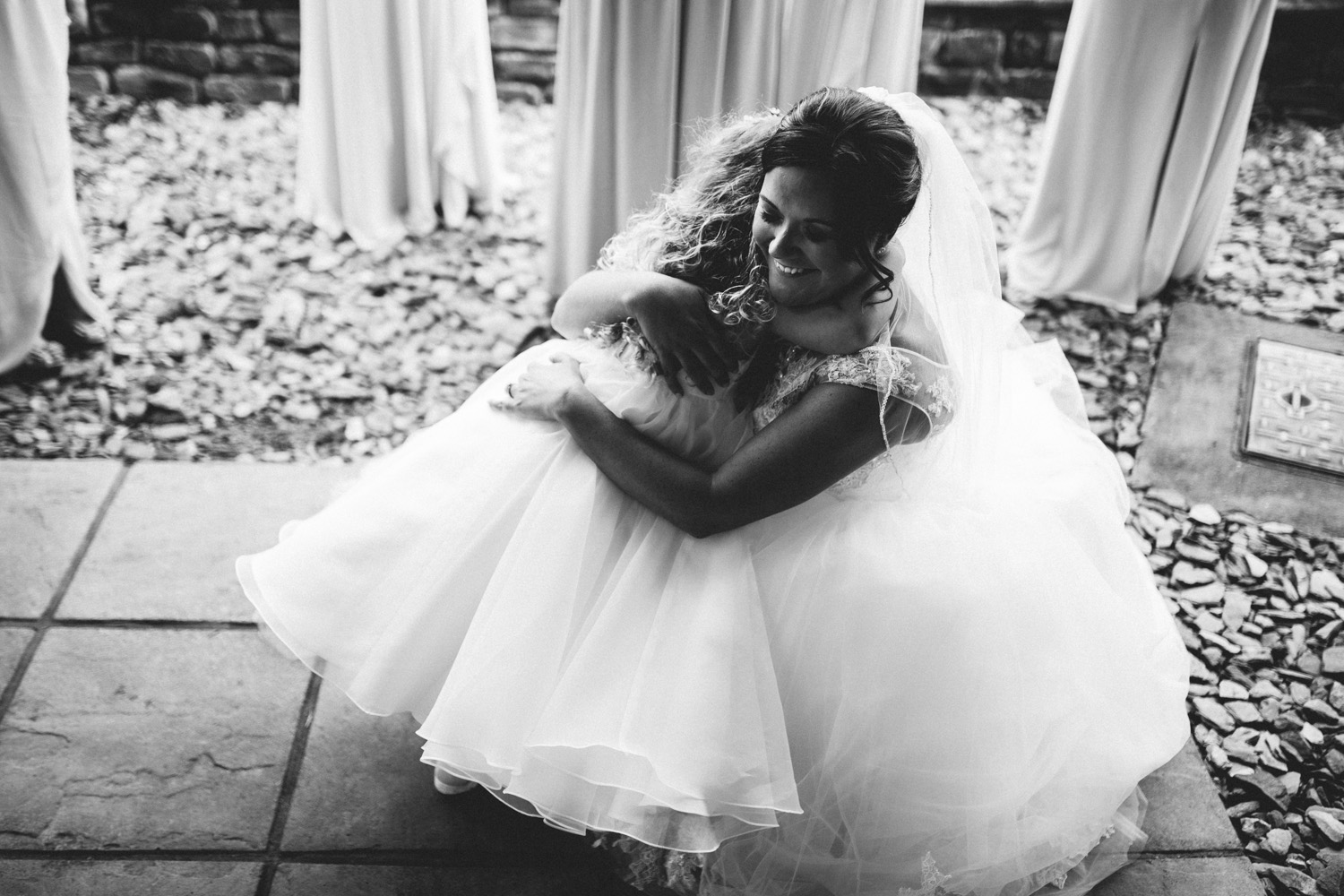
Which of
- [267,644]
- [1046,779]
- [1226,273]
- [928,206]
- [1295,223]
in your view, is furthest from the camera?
[1295,223]

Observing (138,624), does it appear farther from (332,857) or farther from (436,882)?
(436,882)

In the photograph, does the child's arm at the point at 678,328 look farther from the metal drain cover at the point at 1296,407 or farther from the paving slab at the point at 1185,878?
the metal drain cover at the point at 1296,407

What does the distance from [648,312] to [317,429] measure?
1.56 meters

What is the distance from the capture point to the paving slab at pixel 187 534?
2424 millimetres

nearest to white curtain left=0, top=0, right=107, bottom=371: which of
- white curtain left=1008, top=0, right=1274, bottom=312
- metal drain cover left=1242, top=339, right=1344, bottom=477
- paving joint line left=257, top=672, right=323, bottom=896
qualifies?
paving joint line left=257, top=672, right=323, bottom=896

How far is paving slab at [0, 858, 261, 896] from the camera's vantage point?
1868 mm

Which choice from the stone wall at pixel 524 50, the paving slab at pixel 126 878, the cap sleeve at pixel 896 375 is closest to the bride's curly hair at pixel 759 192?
the cap sleeve at pixel 896 375

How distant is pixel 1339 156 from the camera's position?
4328 mm

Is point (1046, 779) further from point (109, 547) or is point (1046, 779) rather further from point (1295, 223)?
point (1295, 223)

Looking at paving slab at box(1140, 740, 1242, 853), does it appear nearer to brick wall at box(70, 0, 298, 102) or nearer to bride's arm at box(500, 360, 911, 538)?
bride's arm at box(500, 360, 911, 538)

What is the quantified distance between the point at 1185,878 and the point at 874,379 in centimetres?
118

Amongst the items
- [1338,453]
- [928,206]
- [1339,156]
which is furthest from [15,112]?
[1339,156]

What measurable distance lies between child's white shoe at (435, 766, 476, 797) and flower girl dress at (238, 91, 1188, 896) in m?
0.15

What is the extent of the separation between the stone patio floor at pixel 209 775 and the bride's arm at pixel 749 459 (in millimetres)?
718
